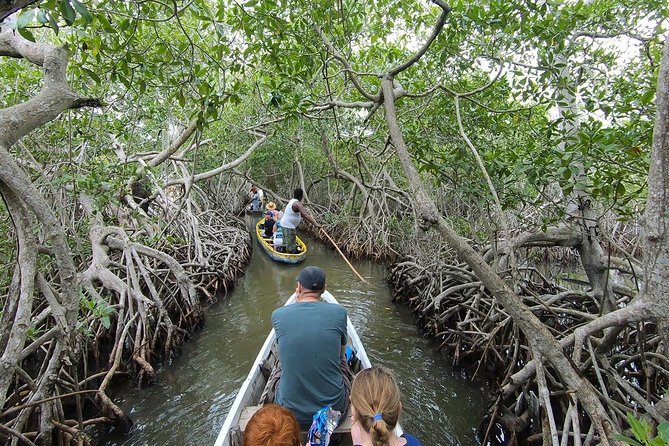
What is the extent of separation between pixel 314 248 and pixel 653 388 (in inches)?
417

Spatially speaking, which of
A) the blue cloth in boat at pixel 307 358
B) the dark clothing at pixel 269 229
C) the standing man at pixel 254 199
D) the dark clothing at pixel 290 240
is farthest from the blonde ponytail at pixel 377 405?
the standing man at pixel 254 199

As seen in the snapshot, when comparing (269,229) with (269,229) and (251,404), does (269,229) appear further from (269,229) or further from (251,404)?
(251,404)

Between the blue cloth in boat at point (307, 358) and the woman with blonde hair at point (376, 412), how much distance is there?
0.74m

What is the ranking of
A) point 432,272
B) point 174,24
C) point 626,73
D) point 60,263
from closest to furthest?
point 60,263 < point 626,73 < point 174,24 < point 432,272

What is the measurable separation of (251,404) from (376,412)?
6.00 ft

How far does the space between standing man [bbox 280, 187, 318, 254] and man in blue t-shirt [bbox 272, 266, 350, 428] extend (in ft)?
15.9

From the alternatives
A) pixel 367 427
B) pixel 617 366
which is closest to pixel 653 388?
pixel 617 366

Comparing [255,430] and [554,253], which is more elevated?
[255,430]

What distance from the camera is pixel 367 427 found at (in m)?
1.50

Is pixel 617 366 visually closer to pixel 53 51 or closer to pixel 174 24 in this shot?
pixel 53 51

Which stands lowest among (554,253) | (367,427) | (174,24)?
(554,253)

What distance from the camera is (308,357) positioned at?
231 centimetres

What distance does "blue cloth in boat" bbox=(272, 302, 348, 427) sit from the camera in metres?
2.31

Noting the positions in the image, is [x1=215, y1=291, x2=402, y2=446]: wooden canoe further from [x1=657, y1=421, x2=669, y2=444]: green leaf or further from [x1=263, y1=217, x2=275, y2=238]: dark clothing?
[x1=263, y1=217, x2=275, y2=238]: dark clothing
